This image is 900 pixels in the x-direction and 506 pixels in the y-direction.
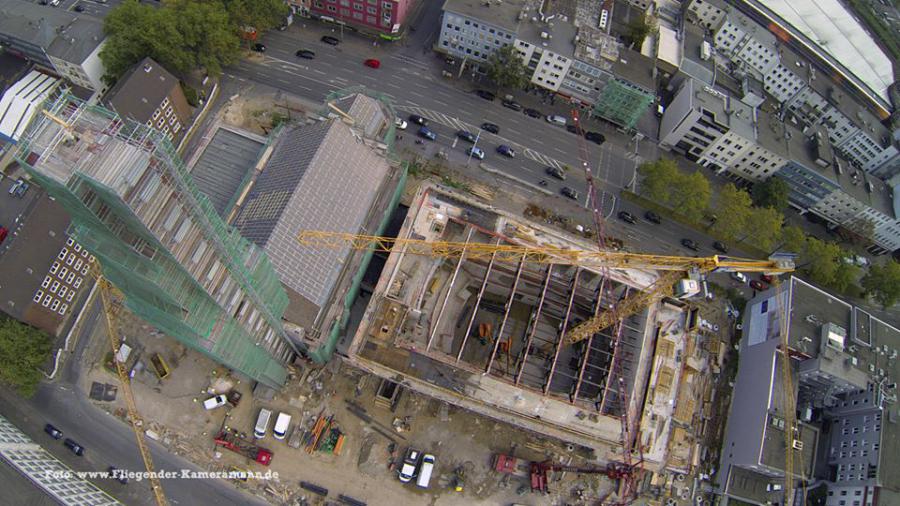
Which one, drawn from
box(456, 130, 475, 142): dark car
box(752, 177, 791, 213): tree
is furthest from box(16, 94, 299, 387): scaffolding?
box(752, 177, 791, 213): tree

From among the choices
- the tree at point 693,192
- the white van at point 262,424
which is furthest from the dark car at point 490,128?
the white van at point 262,424

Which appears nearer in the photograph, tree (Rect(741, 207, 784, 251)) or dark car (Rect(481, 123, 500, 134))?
tree (Rect(741, 207, 784, 251))

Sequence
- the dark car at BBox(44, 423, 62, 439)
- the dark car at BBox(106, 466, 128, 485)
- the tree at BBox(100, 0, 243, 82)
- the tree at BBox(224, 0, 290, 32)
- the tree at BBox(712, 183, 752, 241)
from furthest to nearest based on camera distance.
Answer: the tree at BBox(224, 0, 290, 32)
the tree at BBox(712, 183, 752, 241)
the tree at BBox(100, 0, 243, 82)
the dark car at BBox(44, 423, 62, 439)
the dark car at BBox(106, 466, 128, 485)

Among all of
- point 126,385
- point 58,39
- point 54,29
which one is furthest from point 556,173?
point 54,29

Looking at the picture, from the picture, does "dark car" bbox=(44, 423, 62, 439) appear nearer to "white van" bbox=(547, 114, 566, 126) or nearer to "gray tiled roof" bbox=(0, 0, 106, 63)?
"gray tiled roof" bbox=(0, 0, 106, 63)

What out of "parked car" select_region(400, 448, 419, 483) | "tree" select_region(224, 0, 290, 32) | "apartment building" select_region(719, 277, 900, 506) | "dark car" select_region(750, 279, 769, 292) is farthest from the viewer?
"tree" select_region(224, 0, 290, 32)

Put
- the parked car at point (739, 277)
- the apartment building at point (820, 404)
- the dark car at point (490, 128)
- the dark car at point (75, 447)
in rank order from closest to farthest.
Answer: the dark car at point (75, 447)
the apartment building at point (820, 404)
the parked car at point (739, 277)
the dark car at point (490, 128)

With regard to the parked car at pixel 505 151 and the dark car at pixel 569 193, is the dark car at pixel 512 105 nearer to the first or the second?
the parked car at pixel 505 151
